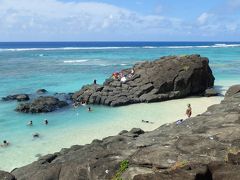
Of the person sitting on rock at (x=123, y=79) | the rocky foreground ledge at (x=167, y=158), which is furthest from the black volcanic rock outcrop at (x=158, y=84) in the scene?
the rocky foreground ledge at (x=167, y=158)

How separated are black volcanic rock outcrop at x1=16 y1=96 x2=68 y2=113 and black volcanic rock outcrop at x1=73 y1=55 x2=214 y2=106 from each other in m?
2.88

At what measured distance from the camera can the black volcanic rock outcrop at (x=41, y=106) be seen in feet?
121

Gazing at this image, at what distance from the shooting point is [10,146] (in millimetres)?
26250

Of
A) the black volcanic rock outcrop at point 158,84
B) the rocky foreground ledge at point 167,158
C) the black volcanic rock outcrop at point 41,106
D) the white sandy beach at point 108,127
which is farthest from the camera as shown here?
the black volcanic rock outcrop at point 158,84

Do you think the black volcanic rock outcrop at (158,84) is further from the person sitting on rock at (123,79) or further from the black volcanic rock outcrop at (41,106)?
the black volcanic rock outcrop at (41,106)

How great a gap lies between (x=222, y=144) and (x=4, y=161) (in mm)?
13821

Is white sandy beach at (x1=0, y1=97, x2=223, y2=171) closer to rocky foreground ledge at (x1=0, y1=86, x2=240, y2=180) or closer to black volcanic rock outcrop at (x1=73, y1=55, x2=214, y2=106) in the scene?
black volcanic rock outcrop at (x1=73, y1=55, x2=214, y2=106)

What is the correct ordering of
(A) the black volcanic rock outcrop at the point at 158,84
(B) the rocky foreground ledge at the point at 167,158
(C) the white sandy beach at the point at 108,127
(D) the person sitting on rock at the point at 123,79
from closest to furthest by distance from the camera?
(B) the rocky foreground ledge at the point at 167,158 < (C) the white sandy beach at the point at 108,127 < (A) the black volcanic rock outcrop at the point at 158,84 < (D) the person sitting on rock at the point at 123,79

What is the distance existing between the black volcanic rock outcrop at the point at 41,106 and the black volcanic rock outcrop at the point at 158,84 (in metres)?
2.88

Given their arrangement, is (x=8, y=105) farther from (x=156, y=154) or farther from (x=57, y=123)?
(x=156, y=154)

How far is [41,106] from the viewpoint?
3734 cm

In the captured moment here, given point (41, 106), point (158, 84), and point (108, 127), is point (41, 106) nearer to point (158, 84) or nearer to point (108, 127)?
point (108, 127)

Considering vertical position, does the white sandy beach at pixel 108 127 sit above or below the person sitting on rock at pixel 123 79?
below

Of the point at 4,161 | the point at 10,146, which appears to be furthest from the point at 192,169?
the point at 10,146
